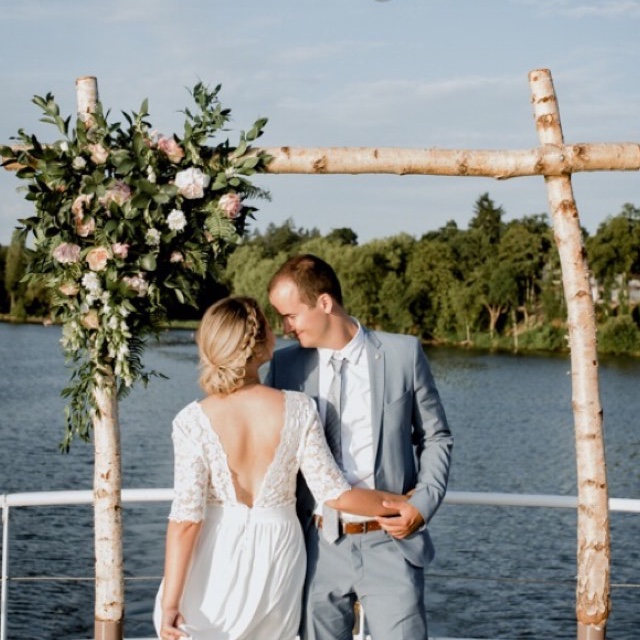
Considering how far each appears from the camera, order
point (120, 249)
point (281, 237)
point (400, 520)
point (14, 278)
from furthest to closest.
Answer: point (281, 237), point (14, 278), point (120, 249), point (400, 520)

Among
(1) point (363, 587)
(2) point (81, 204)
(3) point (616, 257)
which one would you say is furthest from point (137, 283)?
(3) point (616, 257)

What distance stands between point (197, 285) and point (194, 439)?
97 centimetres

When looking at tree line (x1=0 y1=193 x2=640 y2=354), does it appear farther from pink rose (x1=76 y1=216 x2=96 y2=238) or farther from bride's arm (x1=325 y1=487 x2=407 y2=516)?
bride's arm (x1=325 y1=487 x2=407 y2=516)

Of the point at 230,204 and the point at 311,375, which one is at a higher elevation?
the point at 230,204

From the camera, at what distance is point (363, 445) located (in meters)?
3.18

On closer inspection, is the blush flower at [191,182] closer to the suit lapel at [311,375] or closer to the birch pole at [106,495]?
the birch pole at [106,495]

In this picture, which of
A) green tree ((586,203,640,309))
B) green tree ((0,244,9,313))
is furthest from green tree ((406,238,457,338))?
green tree ((0,244,9,313))

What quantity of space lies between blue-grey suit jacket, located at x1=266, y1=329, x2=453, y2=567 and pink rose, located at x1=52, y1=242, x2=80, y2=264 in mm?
834

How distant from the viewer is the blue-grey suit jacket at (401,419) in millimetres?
3150

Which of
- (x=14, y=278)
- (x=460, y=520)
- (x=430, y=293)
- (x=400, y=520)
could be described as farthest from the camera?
(x=430, y=293)

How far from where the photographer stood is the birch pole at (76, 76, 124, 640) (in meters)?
3.71

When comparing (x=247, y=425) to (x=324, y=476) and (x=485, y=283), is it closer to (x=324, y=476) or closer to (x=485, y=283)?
(x=324, y=476)

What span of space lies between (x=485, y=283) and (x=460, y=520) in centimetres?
4687

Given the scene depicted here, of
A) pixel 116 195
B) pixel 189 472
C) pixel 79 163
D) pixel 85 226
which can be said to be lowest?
pixel 189 472
